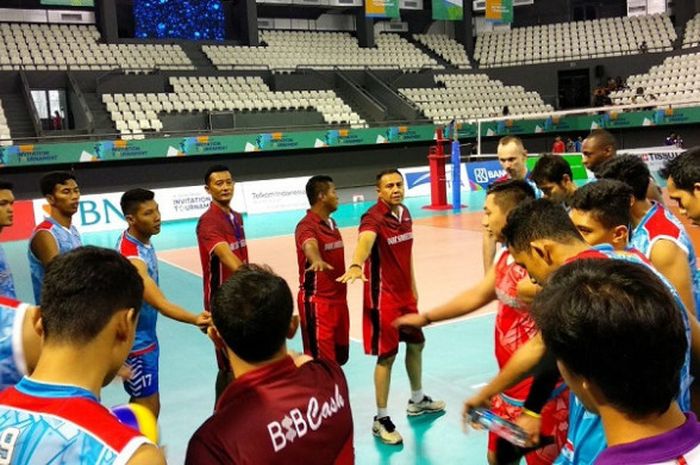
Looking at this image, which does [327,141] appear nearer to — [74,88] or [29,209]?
[74,88]

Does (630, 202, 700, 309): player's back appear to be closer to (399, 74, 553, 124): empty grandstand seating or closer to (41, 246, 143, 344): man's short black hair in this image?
(41, 246, 143, 344): man's short black hair

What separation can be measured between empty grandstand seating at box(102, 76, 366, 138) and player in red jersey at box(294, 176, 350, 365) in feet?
53.4

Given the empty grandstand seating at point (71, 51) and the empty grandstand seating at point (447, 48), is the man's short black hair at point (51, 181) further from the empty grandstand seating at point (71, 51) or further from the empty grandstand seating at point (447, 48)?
the empty grandstand seating at point (447, 48)

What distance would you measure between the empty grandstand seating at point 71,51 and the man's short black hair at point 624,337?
79.0 feet

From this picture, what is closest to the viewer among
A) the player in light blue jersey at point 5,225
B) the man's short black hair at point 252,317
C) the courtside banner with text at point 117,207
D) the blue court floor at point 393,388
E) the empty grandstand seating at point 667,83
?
the man's short black hair at point 252,317

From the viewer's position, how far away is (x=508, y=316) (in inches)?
125

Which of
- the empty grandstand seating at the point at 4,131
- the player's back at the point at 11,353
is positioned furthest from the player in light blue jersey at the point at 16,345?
the empty grandstand seating at the point at 4,131

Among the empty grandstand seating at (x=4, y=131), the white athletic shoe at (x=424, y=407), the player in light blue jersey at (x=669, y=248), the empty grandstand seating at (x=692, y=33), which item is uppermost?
the empty grandstand seating at (x=692, y=33)

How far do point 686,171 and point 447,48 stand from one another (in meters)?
32.5

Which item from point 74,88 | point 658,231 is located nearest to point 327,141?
point 74,88

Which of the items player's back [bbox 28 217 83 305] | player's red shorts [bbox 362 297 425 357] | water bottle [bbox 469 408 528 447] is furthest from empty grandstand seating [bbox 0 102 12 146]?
water bottle [bbox 469 408 528 447]

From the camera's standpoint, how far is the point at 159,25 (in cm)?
2816

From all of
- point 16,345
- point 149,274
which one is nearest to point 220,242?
point 149,274

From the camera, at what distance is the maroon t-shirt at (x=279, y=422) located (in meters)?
1.79
